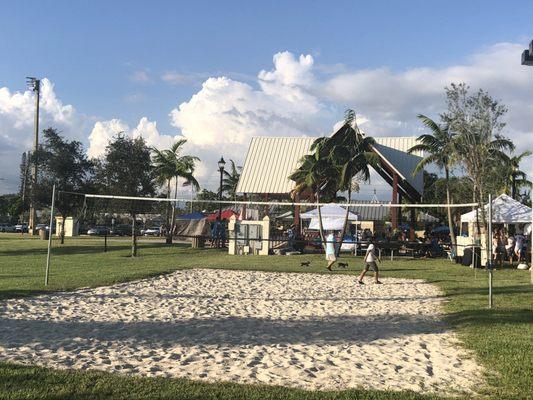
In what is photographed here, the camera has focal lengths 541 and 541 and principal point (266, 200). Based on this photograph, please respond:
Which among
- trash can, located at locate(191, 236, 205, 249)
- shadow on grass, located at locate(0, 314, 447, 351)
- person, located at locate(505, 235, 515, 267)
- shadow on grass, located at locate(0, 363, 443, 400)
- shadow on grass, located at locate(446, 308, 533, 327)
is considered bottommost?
shadow on grass, located at locate(0, 314, 447, 351)

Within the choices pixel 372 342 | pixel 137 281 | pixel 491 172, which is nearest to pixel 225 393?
pixel 372 342

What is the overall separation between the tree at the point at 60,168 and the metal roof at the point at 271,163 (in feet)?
37.4

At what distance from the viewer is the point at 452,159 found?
27.2m

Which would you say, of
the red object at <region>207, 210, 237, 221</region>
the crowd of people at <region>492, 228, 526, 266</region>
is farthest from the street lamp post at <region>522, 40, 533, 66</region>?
the red object at <region>207, 210, 237, 221</region>

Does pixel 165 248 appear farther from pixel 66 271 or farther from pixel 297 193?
pixel 66 271

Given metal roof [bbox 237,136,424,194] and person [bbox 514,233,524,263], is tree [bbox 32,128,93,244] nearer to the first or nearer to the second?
metal roof [bbox 237,136,424,194]

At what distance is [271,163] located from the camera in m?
37.1

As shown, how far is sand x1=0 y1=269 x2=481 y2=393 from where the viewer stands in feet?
20.7

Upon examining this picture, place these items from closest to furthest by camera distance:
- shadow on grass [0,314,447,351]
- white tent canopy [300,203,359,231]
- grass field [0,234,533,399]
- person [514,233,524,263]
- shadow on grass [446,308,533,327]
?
grass field [0,234,533,399], shadow on grass [0,314,447,351], shadow on grass [446,308,533,327], person [514,233,524,263], white tent canopy [300,203,359,231]

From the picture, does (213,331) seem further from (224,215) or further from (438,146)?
(224,215)

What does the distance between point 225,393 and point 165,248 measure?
2725cm

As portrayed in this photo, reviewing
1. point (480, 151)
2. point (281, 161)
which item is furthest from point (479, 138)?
point (281, 161)

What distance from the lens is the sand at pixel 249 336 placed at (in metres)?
6.32

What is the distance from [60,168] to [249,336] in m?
32.2
